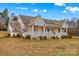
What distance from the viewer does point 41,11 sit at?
180 inches

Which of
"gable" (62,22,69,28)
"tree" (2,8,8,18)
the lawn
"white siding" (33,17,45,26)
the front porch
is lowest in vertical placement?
the lawn

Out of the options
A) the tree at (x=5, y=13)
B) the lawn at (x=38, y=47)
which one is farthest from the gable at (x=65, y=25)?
the tree at (x=5, y=13)

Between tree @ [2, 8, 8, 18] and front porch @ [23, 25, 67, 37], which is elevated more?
tree @ [2, 8, 8, 18]

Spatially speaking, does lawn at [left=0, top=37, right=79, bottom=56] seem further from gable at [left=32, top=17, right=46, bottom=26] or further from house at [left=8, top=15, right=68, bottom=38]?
gable at [left=32, top=17, right=46, bottom=26]

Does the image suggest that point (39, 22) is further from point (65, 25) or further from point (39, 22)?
point (65, 25)

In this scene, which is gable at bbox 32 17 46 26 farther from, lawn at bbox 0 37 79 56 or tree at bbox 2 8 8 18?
tree at bbox 2 8 8 18

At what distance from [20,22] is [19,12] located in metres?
0.11

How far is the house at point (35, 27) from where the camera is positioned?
4.60 m

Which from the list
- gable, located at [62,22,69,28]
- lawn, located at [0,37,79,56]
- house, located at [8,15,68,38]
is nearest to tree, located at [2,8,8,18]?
house, located at [8,15,68,38]

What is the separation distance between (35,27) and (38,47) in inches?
8.7

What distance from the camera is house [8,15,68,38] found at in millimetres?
4598

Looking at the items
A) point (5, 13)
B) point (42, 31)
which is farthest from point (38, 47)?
point (5, 13)

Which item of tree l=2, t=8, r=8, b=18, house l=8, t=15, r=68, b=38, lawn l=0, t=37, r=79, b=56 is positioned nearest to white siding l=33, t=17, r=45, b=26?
house l=8, t=15, r=68, b=38

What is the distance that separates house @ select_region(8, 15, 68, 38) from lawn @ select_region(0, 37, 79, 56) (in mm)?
77
